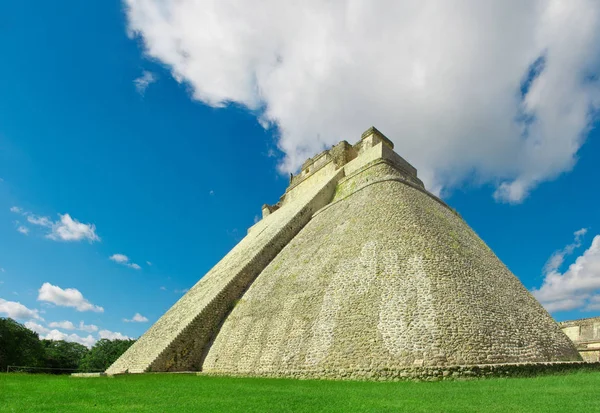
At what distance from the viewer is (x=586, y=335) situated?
24.3m

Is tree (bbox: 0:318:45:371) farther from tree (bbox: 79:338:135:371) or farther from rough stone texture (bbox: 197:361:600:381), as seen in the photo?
rough stone texture (bbox: 197:361:600:381)

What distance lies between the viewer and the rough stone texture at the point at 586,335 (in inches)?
867

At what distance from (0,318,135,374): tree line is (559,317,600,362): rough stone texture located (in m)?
34.0

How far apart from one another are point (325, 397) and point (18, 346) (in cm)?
4687

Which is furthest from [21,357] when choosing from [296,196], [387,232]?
[387,232]

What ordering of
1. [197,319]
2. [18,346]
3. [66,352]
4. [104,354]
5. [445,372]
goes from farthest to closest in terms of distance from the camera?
[66,352]
[104,354]
[18,346]
[197,319]
[445,372]

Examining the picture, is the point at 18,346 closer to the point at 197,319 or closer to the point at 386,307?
the point at 197,319

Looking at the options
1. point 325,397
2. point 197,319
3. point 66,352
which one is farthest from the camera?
point 66,352

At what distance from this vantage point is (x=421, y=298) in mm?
11086

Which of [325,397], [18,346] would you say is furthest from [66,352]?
[325,397]

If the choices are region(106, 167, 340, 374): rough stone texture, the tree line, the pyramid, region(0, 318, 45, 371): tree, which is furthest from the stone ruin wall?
region(0, 318, 45, 371): tree

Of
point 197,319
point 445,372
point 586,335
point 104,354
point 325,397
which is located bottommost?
point 325,397

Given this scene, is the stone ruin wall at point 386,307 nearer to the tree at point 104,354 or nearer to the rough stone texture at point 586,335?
the rough stone texture at point 586,335

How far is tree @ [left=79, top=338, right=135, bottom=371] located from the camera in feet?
186
